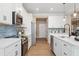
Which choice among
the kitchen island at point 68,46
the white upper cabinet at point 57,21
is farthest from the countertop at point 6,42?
the white upper cabinet at point 57,21

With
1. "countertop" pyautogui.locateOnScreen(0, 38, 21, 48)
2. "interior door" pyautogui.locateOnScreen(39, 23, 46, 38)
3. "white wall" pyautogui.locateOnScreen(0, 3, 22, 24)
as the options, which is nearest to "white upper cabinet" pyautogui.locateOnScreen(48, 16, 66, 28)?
"white wall" pyautogui.locateOnScreen(0, 3, 22, 24)

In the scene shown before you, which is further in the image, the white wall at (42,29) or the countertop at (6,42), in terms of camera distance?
the white wall at (42,29)

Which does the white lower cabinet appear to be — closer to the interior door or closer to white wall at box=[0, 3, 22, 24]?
white wall at box=[0, 3, 22, 24]

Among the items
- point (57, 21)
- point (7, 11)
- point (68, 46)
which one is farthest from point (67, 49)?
point (57, 21)

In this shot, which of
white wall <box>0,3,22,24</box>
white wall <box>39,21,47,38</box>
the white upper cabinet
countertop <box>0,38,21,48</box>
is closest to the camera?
countertop <box>0,38,21,48</box>

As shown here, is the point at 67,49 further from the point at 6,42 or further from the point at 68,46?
the point at 6,42

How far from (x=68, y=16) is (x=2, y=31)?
5.36m

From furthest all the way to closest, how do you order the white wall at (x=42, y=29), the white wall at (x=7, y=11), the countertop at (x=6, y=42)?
1. the white wall at (x=42, y=29)
2. the white wall at (x=7, y=11)
3. the countertop at (x=6, y=42)

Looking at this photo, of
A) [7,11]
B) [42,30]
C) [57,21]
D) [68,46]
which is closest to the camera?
[68,46]

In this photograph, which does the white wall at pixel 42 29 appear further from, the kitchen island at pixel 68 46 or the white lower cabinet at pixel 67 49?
the white lower cabinet at pixel 67 49

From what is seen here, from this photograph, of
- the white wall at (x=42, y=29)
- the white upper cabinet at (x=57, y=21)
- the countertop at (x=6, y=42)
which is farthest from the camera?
the white wall at (x=42, y=29)

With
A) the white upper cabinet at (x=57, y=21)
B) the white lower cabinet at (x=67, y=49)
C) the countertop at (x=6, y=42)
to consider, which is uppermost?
the white upper cabinet at (x=57, y=21)

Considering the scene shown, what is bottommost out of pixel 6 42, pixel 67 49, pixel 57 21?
pixel 67 49

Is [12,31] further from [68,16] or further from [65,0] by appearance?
[68,16]
